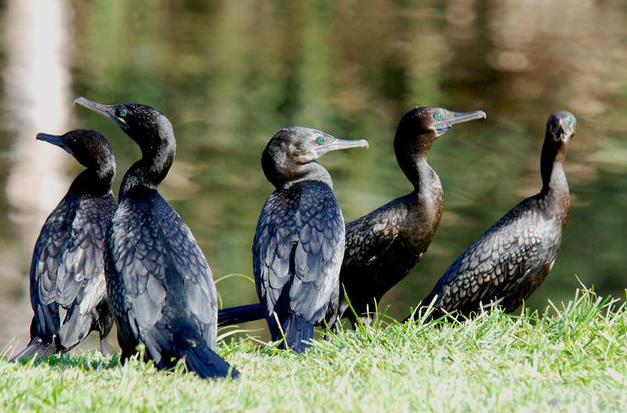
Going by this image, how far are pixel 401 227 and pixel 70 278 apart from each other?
229cm

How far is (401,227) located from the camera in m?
6.11

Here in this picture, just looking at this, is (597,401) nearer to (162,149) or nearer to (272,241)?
(272,241)

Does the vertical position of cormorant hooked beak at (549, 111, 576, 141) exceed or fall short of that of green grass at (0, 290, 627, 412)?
it exceeds it

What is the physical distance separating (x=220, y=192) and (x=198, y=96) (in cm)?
447

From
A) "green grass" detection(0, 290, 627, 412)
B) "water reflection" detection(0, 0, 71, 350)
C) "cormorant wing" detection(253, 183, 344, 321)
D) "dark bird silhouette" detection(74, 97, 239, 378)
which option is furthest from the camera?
"water reflection" detection(0, 0, 71, 350)

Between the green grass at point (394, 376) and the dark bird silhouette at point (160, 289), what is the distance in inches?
4.8

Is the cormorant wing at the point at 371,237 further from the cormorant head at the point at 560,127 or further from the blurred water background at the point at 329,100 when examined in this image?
the blurred water background at the point at 329,100

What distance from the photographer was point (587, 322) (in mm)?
4699

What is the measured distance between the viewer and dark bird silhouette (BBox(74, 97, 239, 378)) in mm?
4086

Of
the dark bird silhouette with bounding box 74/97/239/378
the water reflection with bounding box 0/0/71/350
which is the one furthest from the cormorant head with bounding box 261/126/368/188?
the water reflection with bounding box 0/0/71/350

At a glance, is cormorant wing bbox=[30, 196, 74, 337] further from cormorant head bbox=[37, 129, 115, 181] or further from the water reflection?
the water reflection

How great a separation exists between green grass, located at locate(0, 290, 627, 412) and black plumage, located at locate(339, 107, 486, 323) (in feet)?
4.11

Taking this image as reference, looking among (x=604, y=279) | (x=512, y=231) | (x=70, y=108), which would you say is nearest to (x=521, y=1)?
(x=70, y=108)

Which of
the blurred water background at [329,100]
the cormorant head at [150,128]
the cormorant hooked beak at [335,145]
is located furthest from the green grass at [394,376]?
the blurred water background at [329,100]
